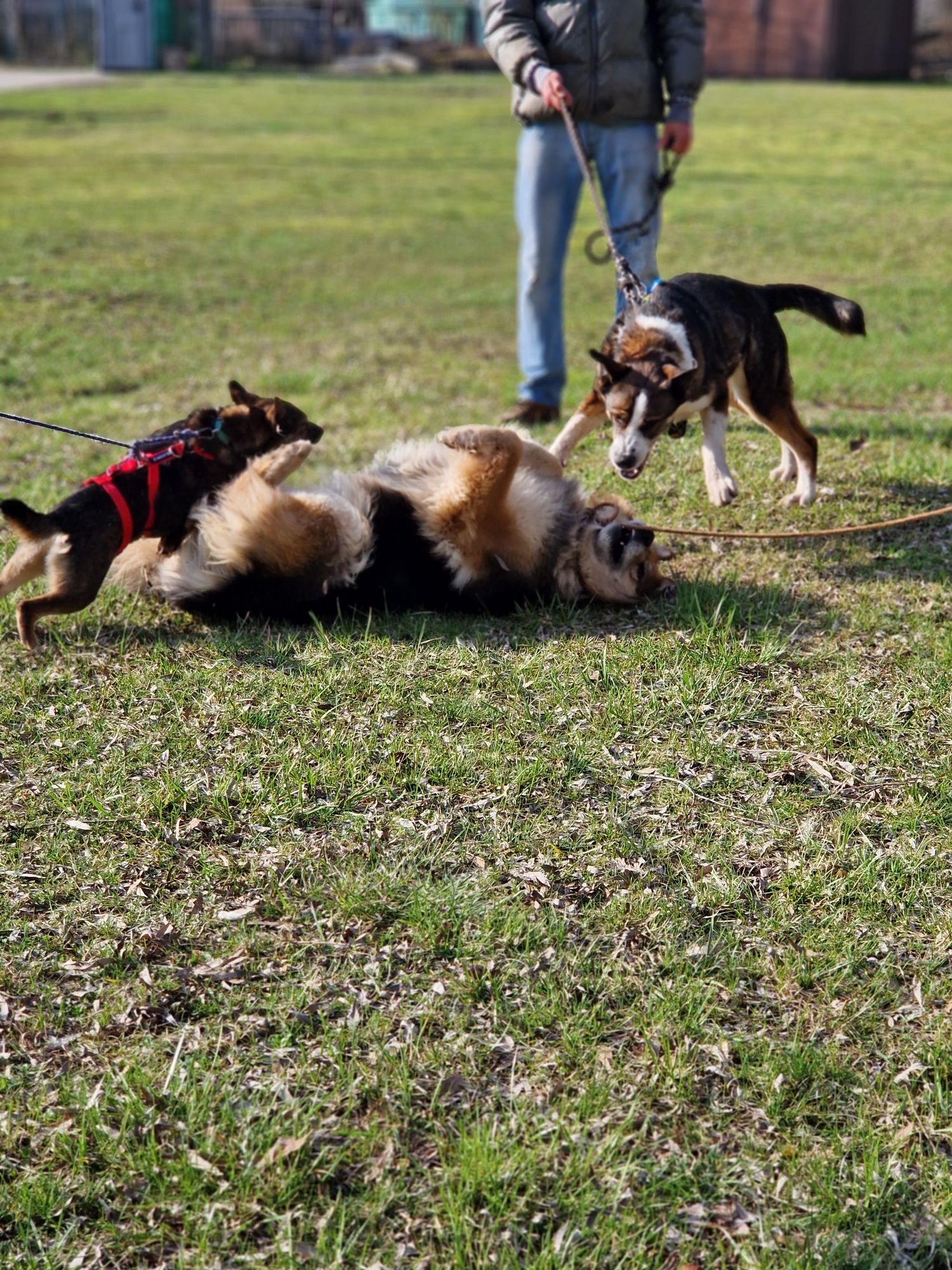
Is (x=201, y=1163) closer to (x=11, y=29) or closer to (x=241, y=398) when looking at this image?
(x=241, y=398)

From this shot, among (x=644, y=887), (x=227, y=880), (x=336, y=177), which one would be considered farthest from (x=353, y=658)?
(x=336, y=177)

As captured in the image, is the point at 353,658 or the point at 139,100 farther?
the point at 139,100

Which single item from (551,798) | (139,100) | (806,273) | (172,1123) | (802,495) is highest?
(139,100)

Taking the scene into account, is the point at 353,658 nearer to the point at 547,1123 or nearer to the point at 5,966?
the point at 5,966

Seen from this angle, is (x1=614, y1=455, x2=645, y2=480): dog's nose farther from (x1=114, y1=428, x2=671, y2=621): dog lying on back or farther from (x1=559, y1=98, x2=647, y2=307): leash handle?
(x1=559, y1=98, x2=647, y2=307): leash handle

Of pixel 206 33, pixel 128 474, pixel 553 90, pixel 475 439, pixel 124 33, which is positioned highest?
pixel 206 33

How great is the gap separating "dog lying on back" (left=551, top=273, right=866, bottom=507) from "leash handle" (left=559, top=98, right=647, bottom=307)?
27 centimetres

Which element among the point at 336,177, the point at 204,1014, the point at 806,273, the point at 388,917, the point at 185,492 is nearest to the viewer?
the point at 204,1014

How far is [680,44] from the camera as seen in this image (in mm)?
6855

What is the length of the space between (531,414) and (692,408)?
266 centimetres

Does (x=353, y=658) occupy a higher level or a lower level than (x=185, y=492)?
lower

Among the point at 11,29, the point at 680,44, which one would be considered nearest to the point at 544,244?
the point at 680,44

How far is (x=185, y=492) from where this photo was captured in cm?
522

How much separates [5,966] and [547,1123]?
1.52m
